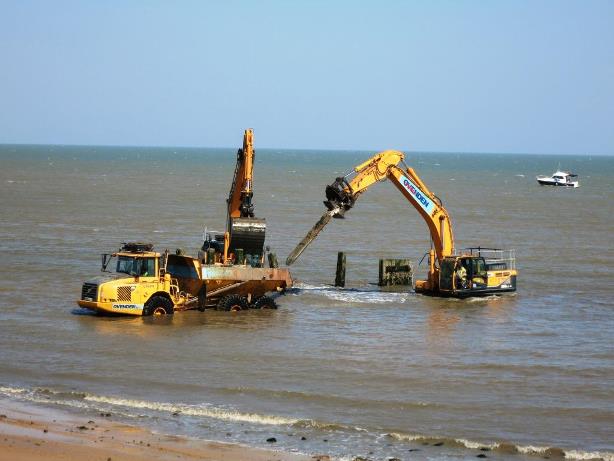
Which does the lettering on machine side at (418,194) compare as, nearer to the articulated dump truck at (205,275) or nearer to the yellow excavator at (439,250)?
the yellow excavator at (439,250)

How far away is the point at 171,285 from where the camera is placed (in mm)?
30266

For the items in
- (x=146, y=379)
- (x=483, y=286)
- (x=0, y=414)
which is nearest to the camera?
(x=0, y=414)

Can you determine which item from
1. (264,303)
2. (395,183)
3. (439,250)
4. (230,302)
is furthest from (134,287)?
(439,250)

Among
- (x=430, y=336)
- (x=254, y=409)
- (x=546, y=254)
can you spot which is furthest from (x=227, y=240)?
(x=546, y=254)

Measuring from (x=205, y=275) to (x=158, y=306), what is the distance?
1721mm

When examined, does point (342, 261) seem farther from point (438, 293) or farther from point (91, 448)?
point (91, 448)

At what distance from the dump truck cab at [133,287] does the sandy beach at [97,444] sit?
1007cm

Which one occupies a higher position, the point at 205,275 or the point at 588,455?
the point at 205,275

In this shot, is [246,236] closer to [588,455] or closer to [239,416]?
[239,416]

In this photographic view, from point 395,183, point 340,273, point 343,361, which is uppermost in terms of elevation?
point 395,183

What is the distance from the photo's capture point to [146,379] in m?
22.7

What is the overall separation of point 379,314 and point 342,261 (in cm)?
632

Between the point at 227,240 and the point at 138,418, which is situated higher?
the point at 227,240

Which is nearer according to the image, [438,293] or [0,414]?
[0,414]
